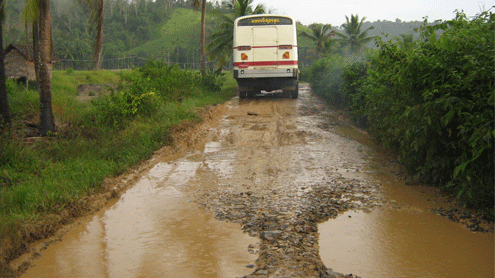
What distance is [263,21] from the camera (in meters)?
15.6

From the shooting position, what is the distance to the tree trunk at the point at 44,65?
30.0ft

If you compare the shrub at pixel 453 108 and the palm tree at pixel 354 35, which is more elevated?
the palm tree at pixel 354 35

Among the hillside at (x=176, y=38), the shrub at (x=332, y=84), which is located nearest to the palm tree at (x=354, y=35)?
the hillside at (x=176, y=38)

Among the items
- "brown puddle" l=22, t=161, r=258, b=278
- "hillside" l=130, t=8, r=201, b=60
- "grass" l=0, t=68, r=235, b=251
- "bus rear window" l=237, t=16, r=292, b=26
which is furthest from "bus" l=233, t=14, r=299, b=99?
"hillside" l=130, t=8, r=201, b=60

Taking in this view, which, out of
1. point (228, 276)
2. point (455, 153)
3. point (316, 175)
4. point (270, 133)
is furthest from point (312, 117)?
point (228, 276)

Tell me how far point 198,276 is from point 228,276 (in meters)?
0.26

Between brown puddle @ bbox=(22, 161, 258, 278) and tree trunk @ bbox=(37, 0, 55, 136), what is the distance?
528 cm

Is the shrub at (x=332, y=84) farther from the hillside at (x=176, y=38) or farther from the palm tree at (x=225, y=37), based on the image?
the hillside at (x=176, y=38)

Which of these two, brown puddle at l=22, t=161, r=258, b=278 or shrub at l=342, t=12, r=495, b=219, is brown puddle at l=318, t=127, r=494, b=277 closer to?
shrub at l=342, t=12, r=495, b=219

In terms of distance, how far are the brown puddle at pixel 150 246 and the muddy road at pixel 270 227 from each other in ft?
0.04

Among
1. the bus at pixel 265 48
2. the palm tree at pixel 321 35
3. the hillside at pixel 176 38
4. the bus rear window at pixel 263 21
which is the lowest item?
the bus at pixel 265 48

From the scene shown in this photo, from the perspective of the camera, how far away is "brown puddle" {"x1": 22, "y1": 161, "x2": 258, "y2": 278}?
3637 millimetres

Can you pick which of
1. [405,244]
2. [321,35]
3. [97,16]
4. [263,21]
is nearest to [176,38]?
[321,35]

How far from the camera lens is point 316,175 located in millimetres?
6367
